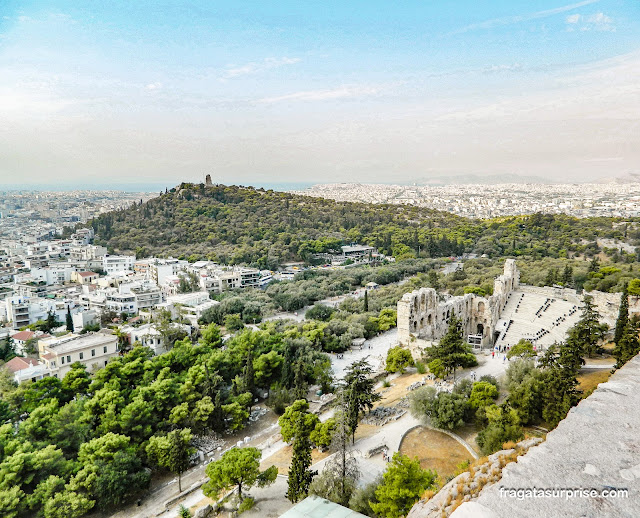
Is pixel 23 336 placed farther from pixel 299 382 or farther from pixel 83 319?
pixel 299 382

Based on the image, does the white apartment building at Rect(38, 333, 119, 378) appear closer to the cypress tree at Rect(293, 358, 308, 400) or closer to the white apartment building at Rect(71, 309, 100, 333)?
the white apartment building at Rect(71, 309, 100, 333)

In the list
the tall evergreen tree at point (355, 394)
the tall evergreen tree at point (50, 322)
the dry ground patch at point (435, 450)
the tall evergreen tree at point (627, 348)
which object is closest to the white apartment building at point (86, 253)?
the tall evergreen tree at point (50, 322)

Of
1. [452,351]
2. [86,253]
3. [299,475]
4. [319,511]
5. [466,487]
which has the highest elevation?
[466,487]

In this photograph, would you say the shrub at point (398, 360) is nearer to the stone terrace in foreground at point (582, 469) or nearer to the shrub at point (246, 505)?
the shrub at point (246, 505)

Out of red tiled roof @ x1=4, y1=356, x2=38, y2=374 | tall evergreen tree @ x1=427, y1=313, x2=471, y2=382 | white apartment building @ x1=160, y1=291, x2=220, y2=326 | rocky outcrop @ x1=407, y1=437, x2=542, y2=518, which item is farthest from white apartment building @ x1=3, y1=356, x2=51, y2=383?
rocky outcrop @ x1=407, y1=437, x2=542, y2=518

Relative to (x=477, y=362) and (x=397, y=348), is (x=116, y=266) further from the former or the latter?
(x=477, y=362)

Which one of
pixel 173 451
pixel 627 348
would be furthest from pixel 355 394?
pixel 627 348
